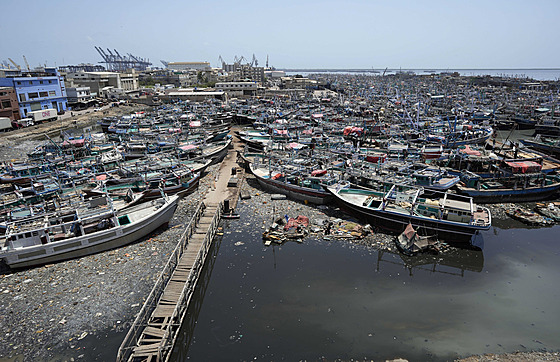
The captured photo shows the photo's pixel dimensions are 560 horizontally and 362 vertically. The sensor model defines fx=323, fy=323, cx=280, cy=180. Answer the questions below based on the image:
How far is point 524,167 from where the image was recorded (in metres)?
27.9

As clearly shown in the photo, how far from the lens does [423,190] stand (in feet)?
83.3

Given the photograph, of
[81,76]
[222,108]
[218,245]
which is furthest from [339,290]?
[81,76]

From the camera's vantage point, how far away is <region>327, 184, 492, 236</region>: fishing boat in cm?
2148

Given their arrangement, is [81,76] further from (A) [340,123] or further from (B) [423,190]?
(B) [423,190]

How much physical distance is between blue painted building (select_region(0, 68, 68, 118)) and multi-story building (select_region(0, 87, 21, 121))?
3.62 feet

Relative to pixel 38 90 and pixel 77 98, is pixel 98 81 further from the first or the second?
pixel 38 90

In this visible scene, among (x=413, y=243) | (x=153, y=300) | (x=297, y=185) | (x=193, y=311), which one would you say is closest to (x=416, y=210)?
(x=413, y=243)

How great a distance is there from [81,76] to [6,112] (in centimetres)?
4783

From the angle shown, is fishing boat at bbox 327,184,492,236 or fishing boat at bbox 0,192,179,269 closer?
fishing boat at bbox 0,192,179,269

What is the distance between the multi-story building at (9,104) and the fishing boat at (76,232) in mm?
Answer: 48612

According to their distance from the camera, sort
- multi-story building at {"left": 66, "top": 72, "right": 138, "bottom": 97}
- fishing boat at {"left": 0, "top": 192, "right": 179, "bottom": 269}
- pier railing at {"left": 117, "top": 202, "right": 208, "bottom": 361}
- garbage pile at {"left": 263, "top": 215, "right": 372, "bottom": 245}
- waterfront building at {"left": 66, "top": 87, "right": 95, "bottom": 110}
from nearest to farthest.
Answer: pier railing at {"left": 117, "top": 202, "right": 208, "bottom": 361} → fishing boat at {"left": 0, "top": 192, "right": 179, "bottom": 269} → garbage pile at {"left": 263, "top": 215, "right": 372, "bottom": 245} → waterfront building at {"left": 66, "top": 87, "right": 95, "bottom": 110} → multi-story building at {"left": 66, "top": 72, "right": 138, "bottom": 97}

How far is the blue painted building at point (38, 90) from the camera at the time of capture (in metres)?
57.7

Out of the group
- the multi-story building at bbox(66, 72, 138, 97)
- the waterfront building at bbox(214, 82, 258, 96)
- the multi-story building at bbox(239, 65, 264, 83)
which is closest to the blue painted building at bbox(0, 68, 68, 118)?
the multi-story building at bbox(66, 72, 138, 97)

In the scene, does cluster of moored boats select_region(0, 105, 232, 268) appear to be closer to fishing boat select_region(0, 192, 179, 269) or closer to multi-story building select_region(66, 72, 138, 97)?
fishing boat select_region(0, 192, 179, 269)
